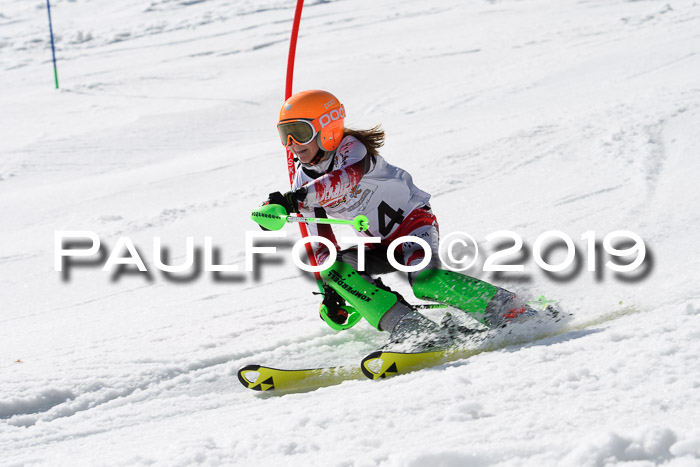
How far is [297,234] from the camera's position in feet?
21.0

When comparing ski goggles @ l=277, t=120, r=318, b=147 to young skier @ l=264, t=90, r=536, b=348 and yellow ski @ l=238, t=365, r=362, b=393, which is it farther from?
yellow ski @ l=238, t=365, r=362, b=393

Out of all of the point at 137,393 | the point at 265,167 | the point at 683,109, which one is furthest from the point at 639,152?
the point at 137,393

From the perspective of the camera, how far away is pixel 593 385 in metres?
2.40

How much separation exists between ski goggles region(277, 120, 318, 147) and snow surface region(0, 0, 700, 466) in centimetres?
115

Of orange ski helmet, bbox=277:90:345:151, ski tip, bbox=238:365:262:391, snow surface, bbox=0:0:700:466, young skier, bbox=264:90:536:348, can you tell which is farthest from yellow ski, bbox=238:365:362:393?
orange ski helmet, bbox=277:90:345:151

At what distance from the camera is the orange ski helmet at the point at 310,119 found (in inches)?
146

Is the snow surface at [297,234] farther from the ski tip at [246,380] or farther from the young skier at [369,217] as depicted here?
the young skier at [369,217]

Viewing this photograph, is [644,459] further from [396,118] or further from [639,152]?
[396,118]

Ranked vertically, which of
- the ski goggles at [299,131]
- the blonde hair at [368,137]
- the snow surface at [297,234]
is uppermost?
the ski goggles at [299,131]

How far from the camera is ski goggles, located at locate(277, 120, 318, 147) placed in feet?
12.2

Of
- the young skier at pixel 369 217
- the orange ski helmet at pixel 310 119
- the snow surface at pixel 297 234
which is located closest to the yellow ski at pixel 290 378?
the snow surface at pixel 297 234

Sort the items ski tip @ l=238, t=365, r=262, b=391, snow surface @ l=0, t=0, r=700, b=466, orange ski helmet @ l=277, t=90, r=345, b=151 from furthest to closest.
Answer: orange ski helmet @ l=277, t=90, r=345, b=151, ski tip @ l=238, t=365, r=262, b=391, snow surface @ l=0, t=0, r=700, b=466

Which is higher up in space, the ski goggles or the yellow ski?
the ski goggles

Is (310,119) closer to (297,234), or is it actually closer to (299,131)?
(299,131)
